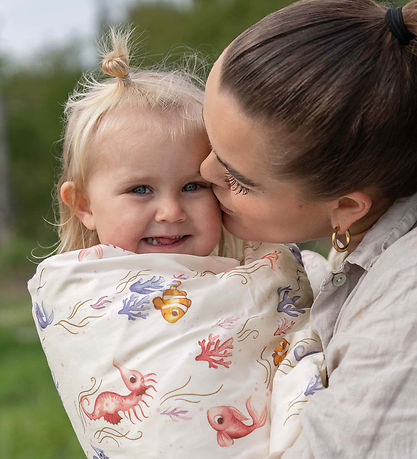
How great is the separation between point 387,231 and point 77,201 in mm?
1007

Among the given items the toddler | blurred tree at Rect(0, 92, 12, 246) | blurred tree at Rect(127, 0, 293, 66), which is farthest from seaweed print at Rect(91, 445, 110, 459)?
blurred tree at Rect(0, 92, 12, 246)

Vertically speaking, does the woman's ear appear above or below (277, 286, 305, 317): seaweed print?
above

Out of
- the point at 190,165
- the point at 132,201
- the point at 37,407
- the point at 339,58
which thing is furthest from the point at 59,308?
the point at 37,407

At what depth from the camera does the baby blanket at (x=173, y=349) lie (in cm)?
179

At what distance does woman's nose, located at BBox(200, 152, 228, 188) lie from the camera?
200cm

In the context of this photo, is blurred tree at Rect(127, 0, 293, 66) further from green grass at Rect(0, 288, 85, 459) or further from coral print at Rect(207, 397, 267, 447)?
coral print at Rect(207, 397, 267, 447)

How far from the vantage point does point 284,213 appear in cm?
186

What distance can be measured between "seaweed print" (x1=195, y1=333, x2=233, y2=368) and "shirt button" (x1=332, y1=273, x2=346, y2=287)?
282mm

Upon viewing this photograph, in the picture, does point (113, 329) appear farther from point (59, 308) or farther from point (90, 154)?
point (90, 154)

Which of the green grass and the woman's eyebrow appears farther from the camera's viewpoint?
the green grass

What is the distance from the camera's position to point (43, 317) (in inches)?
81.7

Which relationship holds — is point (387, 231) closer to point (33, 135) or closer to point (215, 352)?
point (215, 352)

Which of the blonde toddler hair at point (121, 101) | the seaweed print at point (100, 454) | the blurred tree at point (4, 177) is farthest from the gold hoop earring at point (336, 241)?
the blurred tree at point (4, 177)

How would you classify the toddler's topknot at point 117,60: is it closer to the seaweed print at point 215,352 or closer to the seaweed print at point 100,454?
the seaweed print at point 215,352
